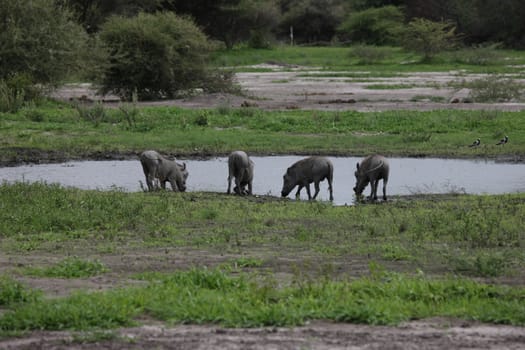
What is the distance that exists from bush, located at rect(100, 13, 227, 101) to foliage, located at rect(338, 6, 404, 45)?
1562 inches

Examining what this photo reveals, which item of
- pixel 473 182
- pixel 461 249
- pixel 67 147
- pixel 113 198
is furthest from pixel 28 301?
pixel 67 147

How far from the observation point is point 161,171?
19609 millimetres

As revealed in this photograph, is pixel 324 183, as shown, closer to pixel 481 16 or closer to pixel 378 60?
pixel 378 60

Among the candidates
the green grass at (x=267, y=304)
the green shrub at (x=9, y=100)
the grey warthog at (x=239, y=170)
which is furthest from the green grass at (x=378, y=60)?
the green grass at (x=267, y=304)

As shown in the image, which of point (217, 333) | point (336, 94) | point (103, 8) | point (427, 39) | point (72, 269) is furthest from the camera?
point (103, 8)

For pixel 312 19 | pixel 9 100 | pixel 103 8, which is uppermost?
pixel 312 19

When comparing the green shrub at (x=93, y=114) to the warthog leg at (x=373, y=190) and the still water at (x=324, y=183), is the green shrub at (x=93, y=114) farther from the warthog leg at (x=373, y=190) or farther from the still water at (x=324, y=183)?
the warthog leg at (x=373, y=190)

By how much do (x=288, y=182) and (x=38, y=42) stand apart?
1851cm

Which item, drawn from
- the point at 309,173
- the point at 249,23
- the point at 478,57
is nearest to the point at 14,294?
the point at 309,173

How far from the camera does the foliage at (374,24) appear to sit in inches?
3081

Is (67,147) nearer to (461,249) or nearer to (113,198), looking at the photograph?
(113,198)

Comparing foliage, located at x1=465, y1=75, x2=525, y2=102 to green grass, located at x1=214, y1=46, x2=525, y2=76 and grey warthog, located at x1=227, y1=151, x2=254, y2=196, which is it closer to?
green grass, located at x1=214, y1=46, x2=525, y2=76

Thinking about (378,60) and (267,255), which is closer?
(267,255)

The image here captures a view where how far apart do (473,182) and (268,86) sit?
2525cm
